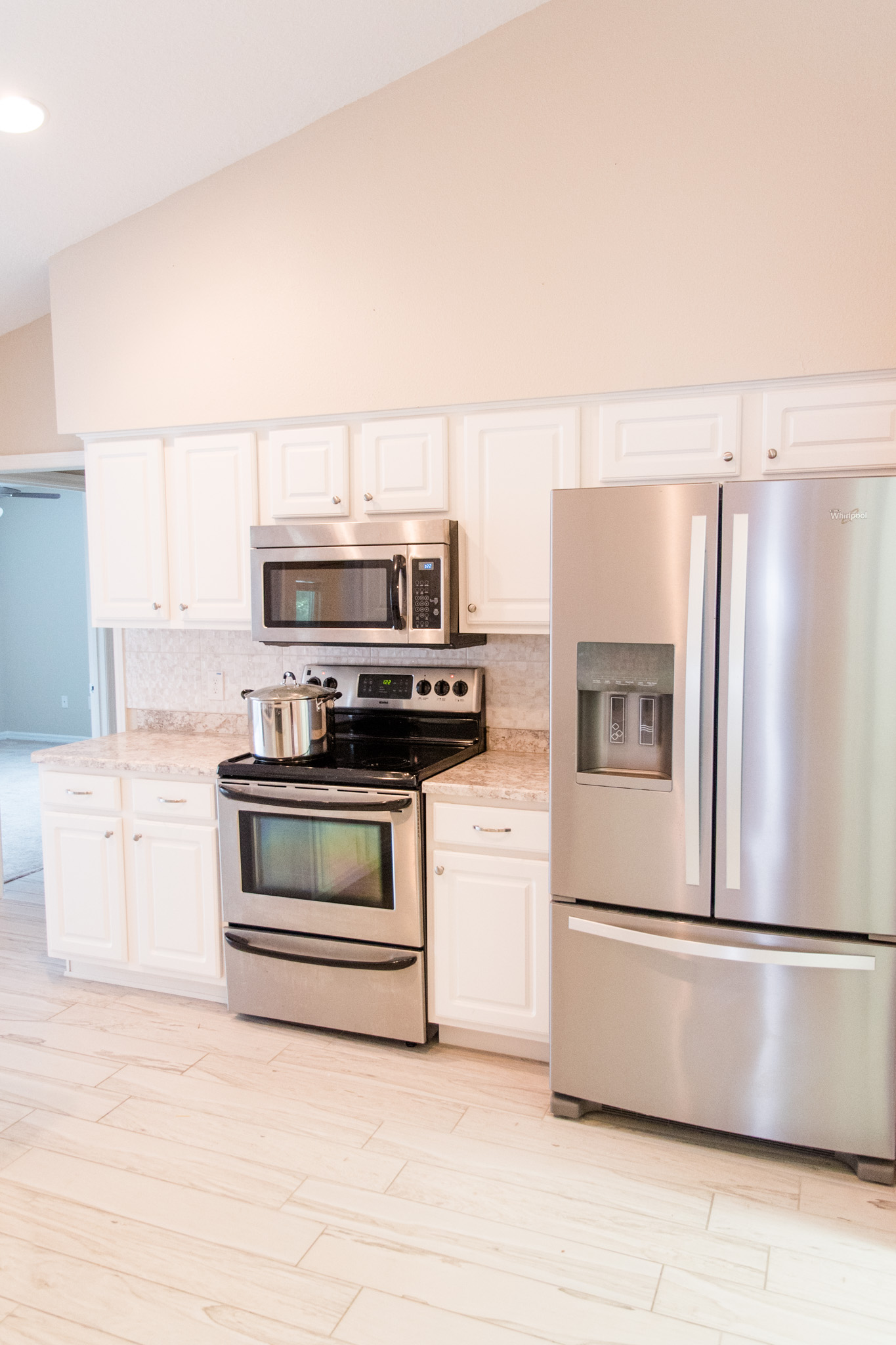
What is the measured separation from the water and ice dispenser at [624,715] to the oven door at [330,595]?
76 cm

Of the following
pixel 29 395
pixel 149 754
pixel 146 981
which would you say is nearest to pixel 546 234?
pixel 149 754

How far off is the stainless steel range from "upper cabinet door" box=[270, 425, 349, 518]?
2.70 ft

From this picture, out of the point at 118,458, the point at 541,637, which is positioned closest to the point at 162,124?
the point at 118,458

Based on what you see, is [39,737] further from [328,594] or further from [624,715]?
[624,715]

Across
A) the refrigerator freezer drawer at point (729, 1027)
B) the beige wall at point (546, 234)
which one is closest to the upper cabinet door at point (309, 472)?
the beige wall at point (546, 234)

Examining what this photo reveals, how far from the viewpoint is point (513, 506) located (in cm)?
290

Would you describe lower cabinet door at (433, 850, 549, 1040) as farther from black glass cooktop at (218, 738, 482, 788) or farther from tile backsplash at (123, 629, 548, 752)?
tile backsplash at (123, 629, 548, 752)

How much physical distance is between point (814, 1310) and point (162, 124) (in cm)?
360

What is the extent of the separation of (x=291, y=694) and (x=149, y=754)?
732mm

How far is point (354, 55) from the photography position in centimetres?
278

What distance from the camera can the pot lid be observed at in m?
2.96

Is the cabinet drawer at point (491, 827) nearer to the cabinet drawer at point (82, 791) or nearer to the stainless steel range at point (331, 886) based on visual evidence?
the stainless steel range at point (331, 886)

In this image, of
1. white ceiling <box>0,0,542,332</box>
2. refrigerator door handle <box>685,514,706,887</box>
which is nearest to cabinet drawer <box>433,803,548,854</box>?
refrigerator door handle <box>685,514,706,887</box>

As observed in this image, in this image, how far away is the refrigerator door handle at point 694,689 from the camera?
2.25 metres
